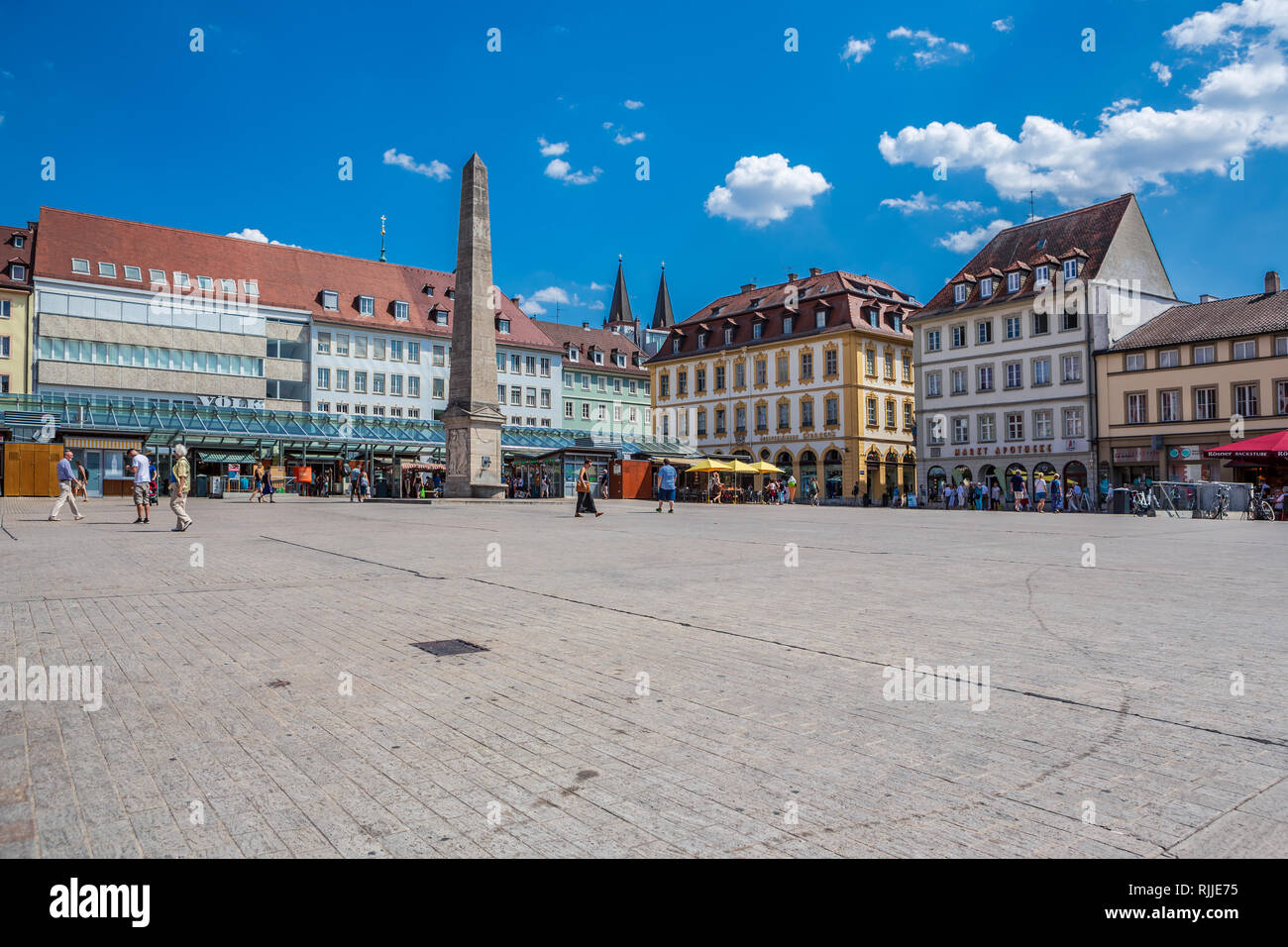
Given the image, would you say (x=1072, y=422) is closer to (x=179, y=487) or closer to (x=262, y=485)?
(x=262, y=485)

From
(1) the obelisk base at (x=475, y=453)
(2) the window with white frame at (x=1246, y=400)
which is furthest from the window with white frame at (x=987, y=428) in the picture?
(1) the obelisk base at (x=475, y=453)

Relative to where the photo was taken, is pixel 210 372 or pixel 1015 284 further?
pixel 210 372

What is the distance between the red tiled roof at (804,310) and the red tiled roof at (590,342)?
15.6 m

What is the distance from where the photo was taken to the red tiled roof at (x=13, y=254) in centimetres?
5400

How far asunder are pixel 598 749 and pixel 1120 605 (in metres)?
5.88

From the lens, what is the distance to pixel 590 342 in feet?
299

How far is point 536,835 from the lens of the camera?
283cm

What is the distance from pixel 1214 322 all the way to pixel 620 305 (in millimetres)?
87560

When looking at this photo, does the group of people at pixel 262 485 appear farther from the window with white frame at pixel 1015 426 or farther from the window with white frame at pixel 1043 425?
the window with white frame at pixel 1043 425

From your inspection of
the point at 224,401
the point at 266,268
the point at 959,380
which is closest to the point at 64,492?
the point at 224,401
